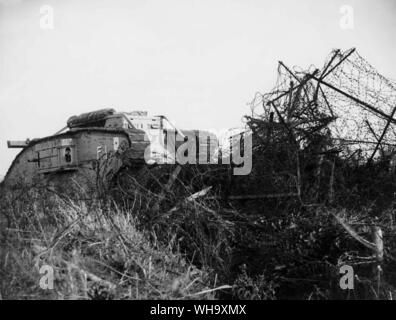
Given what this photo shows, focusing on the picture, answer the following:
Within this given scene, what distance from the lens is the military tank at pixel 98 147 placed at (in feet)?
24.3

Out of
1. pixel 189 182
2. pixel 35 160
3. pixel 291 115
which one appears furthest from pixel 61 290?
→ pixel 35 160

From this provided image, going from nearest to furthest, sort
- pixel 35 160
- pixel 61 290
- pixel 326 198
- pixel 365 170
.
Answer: pixel 61 290 < pixel 326 198 < pixel 365 170 < pixel 35 160

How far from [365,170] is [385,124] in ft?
2.26

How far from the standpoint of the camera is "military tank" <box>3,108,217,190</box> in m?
7.42

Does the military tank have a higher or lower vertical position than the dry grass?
higher

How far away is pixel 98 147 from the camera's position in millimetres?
8344

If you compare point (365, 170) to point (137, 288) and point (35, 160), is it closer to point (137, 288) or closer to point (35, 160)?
point (137, 288)

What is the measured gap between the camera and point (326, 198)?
5750 mm
